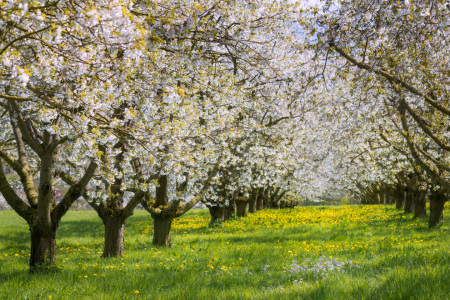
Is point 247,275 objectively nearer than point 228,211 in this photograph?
Yes

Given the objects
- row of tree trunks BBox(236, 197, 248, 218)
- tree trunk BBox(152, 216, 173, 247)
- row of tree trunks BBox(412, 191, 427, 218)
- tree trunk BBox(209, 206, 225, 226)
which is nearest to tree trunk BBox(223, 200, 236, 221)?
tree trunk BBox(209, 206, 225, 226)

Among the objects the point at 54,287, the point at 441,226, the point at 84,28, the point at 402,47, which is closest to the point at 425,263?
the point at 402,47

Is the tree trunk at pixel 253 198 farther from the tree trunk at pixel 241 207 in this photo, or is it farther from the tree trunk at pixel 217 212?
the tree trunk at pixel 217 212

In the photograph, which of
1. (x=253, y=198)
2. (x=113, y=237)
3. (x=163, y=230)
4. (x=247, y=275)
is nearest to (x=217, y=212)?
(x=253, y=198)

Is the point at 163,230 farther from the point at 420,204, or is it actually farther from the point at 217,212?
the point at 420,204

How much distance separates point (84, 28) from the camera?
13.1ft

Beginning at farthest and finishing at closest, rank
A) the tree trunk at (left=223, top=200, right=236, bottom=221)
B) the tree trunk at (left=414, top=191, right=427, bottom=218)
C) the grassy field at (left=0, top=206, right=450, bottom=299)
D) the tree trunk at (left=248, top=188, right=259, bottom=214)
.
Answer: the tree trunk at (left=248, top=188, right=259, bottom=214)
the tree trunk at (left=223, top=200, right=236, bottom=221)
the tree trunk at (left=414, top=191, right=427, bottom=218)
the grassy field at (left=0, top=206, right=450, bottom=299)

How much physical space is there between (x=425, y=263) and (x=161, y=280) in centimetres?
511

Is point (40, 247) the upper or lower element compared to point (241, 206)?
upper

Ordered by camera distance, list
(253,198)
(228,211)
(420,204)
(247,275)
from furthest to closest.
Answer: (253,198), (228,211), (420,204), (247,275)

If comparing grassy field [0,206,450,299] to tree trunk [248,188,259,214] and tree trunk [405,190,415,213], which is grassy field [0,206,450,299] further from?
tree trunk [248,188,259,214]

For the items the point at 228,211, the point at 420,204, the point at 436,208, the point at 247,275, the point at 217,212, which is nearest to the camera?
the point at 247,275

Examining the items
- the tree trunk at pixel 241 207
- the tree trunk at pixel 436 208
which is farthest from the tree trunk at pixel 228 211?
the tree trunk at pixel 436 208

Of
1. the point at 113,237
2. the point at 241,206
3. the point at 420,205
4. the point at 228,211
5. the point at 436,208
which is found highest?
the point at 436,208
